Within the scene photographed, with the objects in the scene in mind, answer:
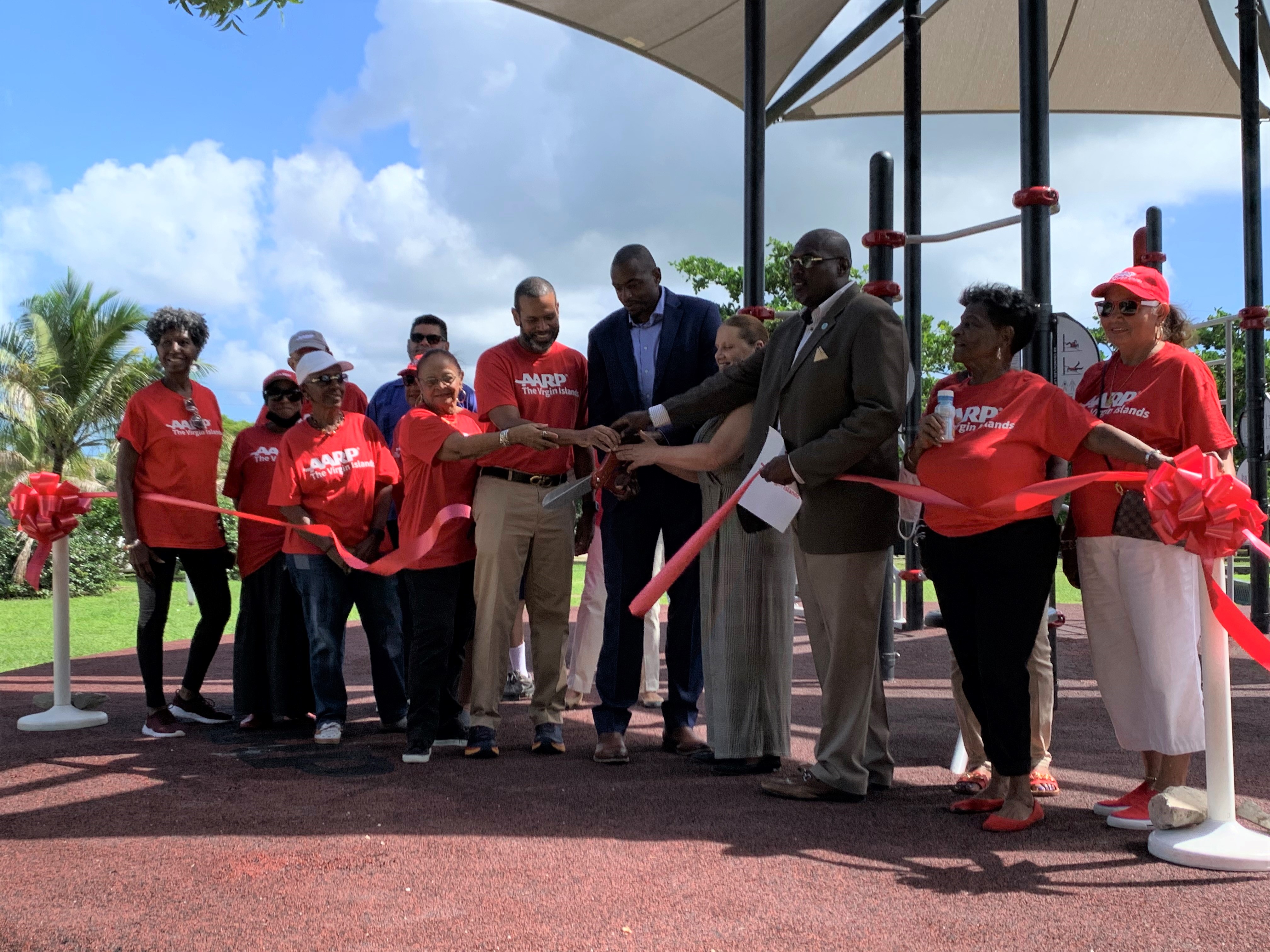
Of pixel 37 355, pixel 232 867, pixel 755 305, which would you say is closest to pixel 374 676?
pixel 232 867

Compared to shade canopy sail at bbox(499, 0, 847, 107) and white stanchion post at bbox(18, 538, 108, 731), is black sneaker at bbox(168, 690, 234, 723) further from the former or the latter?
shade canopy sail at bbox(499, 0, 847, 107)

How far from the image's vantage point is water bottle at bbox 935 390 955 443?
13.9 feet

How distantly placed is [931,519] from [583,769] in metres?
2.03

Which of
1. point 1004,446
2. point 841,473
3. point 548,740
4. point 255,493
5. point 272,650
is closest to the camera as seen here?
point 1004,446

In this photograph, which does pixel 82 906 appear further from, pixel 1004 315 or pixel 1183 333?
pixel 1183 333

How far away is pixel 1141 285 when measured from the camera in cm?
419

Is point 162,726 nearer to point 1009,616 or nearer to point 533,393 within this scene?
point 533,393

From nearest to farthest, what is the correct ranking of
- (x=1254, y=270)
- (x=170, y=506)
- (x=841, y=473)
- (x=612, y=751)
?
1. (x=841, y=473)
2. (x=612, y=751)
3. (x=170, y=506)
4. (x=1254, y=270)

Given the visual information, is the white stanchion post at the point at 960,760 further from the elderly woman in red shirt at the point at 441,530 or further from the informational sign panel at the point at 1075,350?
the informational sign panel at the point at 1075,350

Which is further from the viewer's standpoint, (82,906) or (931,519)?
(931,519)

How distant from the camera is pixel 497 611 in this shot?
5512 millimetres

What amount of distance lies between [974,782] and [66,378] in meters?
28.5

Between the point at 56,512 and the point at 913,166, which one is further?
the point at 913,166

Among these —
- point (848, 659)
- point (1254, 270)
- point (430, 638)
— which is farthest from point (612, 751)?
point (1254, 270)
